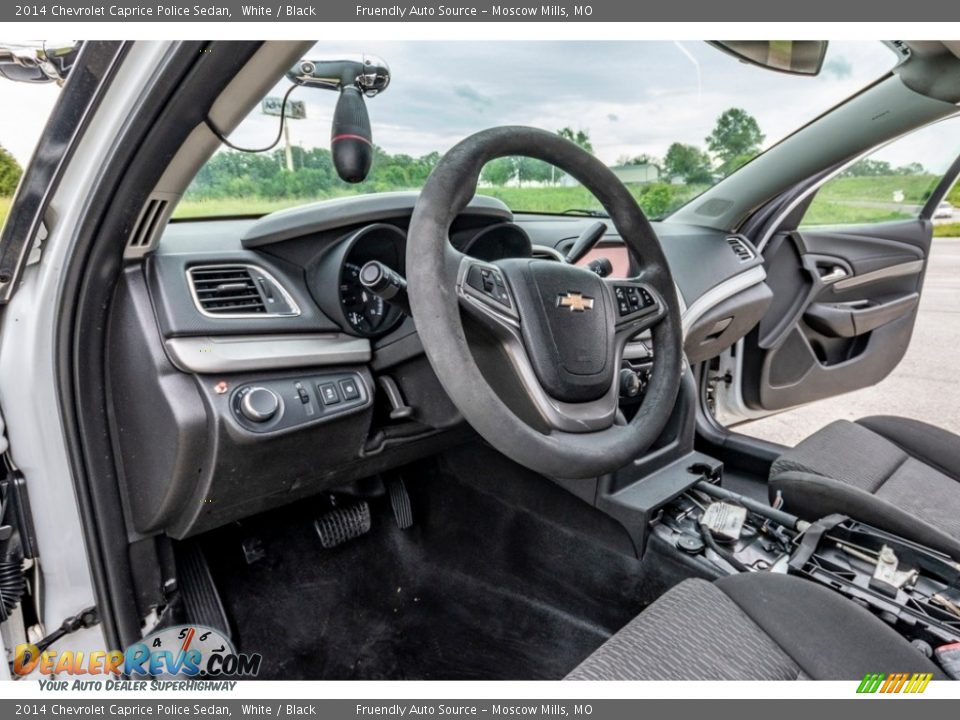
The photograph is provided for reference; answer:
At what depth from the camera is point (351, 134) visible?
1.14m

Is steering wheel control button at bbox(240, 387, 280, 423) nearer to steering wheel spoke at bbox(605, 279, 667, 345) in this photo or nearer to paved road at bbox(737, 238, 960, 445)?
steering wheel spoke at bbox(605, 279, 667, 345)

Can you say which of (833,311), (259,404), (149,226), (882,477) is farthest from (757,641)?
(833,311)

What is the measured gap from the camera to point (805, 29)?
1.00 m

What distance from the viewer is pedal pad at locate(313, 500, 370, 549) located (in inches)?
65.4

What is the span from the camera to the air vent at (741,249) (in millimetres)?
2078

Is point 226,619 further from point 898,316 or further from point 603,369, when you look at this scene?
point 898,316

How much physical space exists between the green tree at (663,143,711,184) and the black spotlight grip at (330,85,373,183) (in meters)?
1.24

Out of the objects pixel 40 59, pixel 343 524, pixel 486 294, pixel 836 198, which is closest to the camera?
pixel 40 59

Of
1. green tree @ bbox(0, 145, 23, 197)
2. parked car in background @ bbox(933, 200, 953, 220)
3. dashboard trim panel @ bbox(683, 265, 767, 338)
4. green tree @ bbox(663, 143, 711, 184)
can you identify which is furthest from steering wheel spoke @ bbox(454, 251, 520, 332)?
parked car in background @ bbox(933, 200, 953, 220)

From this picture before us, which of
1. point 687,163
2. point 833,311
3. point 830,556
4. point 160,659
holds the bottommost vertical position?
point 160,659

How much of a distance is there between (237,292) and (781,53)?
3.90ft

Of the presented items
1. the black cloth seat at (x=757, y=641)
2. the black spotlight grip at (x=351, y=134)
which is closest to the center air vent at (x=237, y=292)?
the black spotlight grip at (x=351, y=134)

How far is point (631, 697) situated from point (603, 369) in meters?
0.51

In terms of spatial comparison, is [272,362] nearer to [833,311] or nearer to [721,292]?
[721,292]
